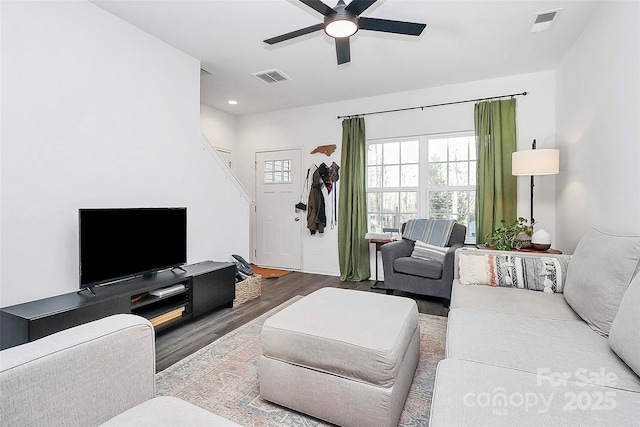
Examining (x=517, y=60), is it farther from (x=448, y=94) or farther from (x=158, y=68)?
(x=158, y=68)

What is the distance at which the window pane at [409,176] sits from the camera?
14.1 feet

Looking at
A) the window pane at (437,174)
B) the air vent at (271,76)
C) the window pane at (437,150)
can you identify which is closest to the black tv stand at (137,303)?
the air vent at (271,76)

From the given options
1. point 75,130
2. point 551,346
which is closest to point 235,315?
point 75,130

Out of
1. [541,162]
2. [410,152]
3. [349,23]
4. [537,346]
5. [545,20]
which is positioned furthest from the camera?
[410,152]

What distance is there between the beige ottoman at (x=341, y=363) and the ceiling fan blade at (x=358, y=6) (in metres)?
1.85

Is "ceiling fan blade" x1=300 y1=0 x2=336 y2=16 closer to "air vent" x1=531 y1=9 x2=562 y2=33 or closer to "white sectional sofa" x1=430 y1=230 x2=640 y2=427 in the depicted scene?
"air vent" x1=531 y1=9 x2=562 y2=33

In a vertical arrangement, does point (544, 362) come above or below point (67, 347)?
below

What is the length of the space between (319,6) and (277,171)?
11.4 ft

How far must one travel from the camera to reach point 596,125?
2508mm

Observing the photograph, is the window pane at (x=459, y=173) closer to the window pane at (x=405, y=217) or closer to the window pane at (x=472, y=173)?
the window pane at (x=472, y=173)

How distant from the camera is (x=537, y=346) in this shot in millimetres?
1370

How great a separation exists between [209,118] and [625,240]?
4983 mm

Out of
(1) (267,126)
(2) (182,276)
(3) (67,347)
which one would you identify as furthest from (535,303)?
(1) (267,126)

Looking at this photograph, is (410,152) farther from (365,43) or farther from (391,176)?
(365,43)
